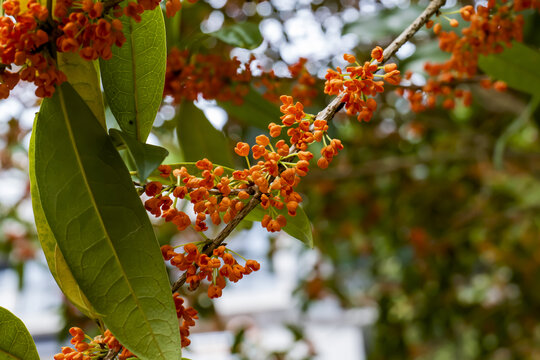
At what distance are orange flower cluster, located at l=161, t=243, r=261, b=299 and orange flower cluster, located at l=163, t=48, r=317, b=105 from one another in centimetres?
39

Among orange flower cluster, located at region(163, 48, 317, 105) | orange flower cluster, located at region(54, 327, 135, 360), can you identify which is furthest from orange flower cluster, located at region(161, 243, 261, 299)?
orange flower cluster, located at region(163, 48, 317, 105)

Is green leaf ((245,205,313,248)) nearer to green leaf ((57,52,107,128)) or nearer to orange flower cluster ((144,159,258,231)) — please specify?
orange flower cluster ((144,159,258,231))

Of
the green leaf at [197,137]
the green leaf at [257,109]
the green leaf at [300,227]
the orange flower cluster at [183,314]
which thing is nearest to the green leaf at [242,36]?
the green leaf at [257,109]

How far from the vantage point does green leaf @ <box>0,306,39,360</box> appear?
0.59 meters

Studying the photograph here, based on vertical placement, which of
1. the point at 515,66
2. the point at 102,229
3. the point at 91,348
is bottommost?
the point at 91,348

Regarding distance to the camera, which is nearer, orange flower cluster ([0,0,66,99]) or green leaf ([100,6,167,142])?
orange flower cluster ([0,0,66,99])

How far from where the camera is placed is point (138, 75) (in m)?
0.62

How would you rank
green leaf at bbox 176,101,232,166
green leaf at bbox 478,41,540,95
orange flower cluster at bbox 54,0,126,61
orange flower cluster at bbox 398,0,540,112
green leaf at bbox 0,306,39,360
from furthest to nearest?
green leaf at bbox 176,101,232,166
green leaf at bbox 478,41,540,95
orange flower cluster at bbox 398,0,540,112
green leaf at bbox 0,306,39,360
orange flower cluster at bbox 54,0,126,61

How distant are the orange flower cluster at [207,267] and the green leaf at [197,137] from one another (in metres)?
Result: 0.60

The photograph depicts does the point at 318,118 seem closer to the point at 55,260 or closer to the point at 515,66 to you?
the point at 55,260

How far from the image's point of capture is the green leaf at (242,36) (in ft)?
2.92

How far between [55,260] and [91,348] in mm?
106

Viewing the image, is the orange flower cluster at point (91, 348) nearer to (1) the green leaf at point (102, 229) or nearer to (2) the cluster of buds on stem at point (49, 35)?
(1) the green leaf at point (102, 229)

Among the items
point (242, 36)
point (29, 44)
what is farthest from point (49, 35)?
point (242, 36)
